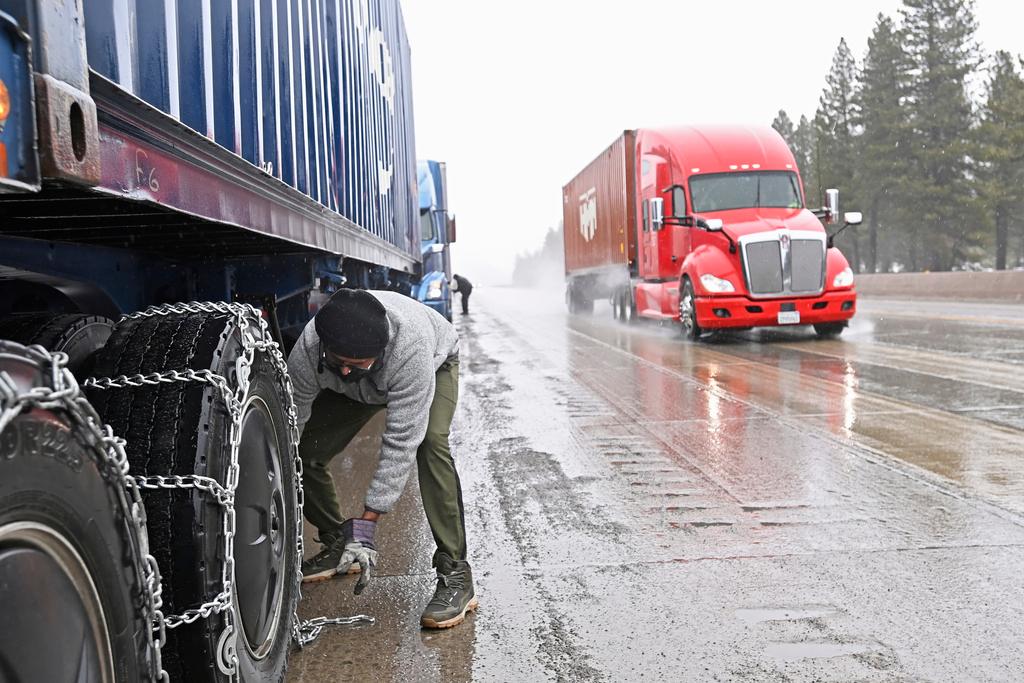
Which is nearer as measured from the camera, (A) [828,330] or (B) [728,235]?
(B) [728,235]

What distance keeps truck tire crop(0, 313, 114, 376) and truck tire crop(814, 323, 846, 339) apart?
1386 cm

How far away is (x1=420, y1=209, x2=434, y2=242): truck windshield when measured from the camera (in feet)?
54.1

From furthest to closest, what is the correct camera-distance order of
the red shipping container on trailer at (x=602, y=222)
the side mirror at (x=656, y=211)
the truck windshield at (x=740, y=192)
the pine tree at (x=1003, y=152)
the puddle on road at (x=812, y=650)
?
the pine tree at (x=1003, y=152) < the red shipping container on trailer at (x=602, y=222) < the truck windshield at (x=740, y=192) < the side mirror at (x=656, y=211) < the puddle on road at (x=812, y=650)

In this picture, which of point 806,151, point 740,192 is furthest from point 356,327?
point 806,151

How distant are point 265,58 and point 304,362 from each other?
46.1 inches

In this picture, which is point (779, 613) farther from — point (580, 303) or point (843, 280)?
point (580, 303)

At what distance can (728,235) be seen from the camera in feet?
49.6

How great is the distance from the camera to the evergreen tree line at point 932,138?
178 ft

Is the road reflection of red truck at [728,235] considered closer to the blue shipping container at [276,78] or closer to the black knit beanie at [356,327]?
the blue shipping container at [276,78]

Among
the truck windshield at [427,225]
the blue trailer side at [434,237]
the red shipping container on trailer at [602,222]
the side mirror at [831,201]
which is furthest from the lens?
the red shipping container on trailer at [602,222]

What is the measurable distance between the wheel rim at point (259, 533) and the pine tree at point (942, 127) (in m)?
57.9

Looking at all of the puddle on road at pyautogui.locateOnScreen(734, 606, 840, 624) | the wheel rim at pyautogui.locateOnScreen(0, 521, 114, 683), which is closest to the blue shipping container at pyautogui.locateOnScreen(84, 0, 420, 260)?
the wheel rim at pyautogui.locateOnScreen(0, 521, 114, 683)

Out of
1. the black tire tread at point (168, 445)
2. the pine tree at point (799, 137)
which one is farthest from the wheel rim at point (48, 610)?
the pine tree at point (799, 137)

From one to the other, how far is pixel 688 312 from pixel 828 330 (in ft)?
7.01
